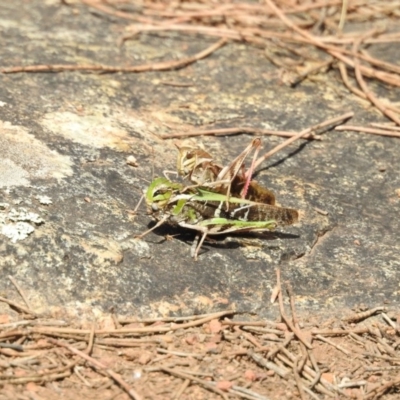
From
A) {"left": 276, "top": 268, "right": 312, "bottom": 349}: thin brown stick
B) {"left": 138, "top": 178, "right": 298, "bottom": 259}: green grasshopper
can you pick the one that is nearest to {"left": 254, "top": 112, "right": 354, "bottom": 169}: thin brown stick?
{"left": 138, "top": 178, "right": 298, "bottom": 259}: green grasshopper

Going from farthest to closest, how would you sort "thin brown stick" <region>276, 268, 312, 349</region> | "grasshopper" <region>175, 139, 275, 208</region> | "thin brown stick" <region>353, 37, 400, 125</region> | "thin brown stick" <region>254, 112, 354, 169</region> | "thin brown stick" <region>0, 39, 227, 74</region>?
"thin brown stick" <region>353, 37, 400, 125</region> → "thin brown stick" <region>0, 39, 227, 74</region> → "thin brown stick" <region>254, 112, 354, 169</region> → "grasshopper" <region>175, 139, 275, 208</region> → "thin brown stick" <region>276, 268, 312, 349</region>

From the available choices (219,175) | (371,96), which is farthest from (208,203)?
(371,96)

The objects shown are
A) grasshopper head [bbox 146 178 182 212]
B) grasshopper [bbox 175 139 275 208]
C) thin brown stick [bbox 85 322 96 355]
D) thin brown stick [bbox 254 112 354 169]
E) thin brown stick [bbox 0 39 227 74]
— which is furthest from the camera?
thin brown stick [bbox 0 39 227 74]

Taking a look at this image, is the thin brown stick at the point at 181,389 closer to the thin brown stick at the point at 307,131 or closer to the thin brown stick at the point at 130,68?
the thin brown stick at the point at 307,131

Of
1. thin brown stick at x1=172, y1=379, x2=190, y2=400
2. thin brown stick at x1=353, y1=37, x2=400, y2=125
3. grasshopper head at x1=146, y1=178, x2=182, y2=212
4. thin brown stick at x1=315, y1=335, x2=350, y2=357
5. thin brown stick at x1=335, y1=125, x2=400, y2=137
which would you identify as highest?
grasshopper head at x1=146, y1=178, x2=182, y2=212

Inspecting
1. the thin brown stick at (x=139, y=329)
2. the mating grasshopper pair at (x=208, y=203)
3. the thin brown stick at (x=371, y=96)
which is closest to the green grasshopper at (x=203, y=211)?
the mating grasshopper pair at (x=208, y=203)

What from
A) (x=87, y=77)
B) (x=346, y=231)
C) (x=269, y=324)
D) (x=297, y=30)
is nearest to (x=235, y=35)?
(x=297, y=30)

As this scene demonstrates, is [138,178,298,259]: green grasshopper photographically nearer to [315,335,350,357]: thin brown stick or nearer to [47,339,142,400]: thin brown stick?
[315,335,350,357]: thin brown stick
